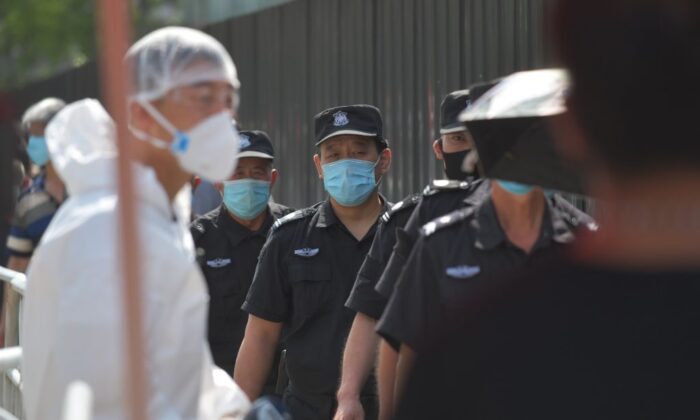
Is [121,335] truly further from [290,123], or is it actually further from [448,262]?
[290,123]

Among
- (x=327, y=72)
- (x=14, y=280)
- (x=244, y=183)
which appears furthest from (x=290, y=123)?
(x=14, y=280)

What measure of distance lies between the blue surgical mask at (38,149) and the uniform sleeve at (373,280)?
16.6 feet

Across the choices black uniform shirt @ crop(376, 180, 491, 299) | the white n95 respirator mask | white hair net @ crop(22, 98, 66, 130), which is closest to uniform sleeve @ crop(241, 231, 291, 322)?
black uniform shirt @ crop(376, 180, 491, 299)

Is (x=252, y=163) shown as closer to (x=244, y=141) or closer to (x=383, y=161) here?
(x=244, y=141)

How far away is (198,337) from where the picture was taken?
131 inches

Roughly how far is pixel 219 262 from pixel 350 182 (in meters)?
1.12

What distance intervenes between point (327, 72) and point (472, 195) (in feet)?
18.7

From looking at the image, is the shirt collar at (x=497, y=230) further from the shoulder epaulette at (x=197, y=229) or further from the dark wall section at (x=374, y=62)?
the shoulder epaulette at (x=197, y=229)

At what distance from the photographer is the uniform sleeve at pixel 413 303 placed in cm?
450

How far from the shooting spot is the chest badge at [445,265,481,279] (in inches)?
176

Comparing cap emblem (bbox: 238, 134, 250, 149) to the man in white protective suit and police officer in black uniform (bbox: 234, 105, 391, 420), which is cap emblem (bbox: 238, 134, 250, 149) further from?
the man in white protective suit

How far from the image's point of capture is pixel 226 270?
725cm

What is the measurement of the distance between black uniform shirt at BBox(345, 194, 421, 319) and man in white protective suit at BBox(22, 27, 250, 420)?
167 centimetres

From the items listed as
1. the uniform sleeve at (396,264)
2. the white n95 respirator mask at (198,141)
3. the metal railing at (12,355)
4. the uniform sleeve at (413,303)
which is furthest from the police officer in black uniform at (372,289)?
the white n95 respirator mask at (198,141)
